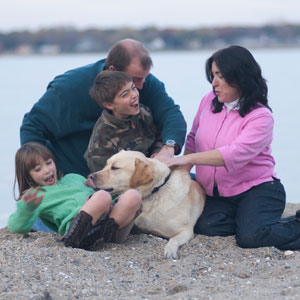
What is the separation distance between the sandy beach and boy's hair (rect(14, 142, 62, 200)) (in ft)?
1.25

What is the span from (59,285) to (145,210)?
1.19 metres

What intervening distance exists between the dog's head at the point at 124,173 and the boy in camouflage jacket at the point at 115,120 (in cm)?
30

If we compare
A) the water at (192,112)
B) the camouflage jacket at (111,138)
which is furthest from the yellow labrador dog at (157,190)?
the water at (192,112)

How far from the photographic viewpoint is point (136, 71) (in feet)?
15.3

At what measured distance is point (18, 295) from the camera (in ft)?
9.90

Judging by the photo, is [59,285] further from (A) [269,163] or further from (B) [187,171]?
(A) [269,163]

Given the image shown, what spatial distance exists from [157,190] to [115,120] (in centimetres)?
59

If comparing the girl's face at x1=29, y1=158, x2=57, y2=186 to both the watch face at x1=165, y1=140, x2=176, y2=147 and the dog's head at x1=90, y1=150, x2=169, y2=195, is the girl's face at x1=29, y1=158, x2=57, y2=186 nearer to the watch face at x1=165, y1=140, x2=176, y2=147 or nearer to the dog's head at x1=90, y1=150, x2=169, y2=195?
the dog's head at x1=90, y1=150, x2=169, y2=195

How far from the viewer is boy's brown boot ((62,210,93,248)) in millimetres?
3826

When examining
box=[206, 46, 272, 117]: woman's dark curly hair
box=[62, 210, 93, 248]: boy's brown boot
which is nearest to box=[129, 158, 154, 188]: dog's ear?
box=[62, 210, 93, 248]: boy's brown boot

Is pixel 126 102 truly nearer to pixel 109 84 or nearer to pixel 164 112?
pixel 109 84

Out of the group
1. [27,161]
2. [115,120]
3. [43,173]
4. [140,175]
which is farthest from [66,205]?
[115,120]

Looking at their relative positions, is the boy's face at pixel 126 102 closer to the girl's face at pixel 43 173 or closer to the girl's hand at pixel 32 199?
the girl's face at pixel 43 173

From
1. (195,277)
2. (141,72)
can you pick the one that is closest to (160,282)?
(195,277)
